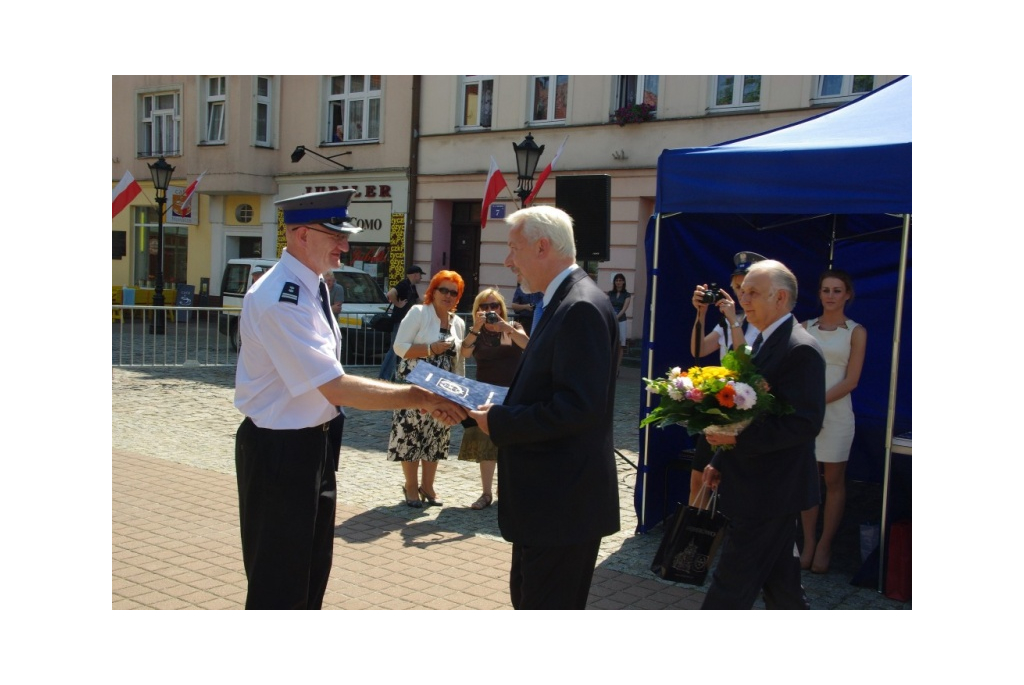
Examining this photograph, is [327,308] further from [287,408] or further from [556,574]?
[556,574]

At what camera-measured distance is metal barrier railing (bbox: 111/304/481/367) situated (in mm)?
15625

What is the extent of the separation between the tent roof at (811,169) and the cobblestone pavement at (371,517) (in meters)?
2.35

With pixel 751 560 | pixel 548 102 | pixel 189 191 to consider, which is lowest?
pixel 751 560

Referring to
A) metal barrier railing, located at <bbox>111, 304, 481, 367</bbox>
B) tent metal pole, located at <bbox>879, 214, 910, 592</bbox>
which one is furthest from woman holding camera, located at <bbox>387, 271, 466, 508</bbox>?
metal barrier railing, located at <bbox>111, 304, 481, 367</bbox>

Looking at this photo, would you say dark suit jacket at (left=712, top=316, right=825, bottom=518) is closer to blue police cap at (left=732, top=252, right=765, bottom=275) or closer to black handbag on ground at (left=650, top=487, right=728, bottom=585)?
black handbag on ground at (left=650, top=487, right=728, bottom=585)

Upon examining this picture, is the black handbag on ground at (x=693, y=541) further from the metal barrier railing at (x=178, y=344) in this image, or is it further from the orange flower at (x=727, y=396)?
the metal barrier railing at (x=178, y=344)

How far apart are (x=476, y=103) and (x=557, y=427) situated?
1871 centimetres

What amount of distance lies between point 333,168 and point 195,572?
19559mm

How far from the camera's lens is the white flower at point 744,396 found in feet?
12.2

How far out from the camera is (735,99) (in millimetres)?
16609

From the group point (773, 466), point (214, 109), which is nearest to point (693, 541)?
point (773, 466)

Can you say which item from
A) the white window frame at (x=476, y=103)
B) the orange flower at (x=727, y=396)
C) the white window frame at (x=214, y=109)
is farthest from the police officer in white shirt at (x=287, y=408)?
the white window frame at (x=214, y=109)
